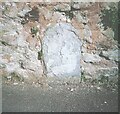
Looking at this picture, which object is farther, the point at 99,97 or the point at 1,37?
the point at 1,37

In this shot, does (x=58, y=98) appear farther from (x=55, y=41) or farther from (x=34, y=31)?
(x=34, y=31)

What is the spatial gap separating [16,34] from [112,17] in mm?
1487

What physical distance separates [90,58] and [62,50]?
0.46m

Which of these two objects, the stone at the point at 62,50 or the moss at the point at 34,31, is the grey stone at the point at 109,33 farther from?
the moss at the point at 34,31

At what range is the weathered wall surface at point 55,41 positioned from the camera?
15.6 feet

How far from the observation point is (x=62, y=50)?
4801 millimetres

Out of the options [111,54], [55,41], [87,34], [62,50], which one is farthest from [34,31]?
[111,54]

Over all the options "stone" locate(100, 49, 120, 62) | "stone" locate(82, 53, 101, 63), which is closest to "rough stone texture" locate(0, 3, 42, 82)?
"stone" locate(82, 53, 101, 63)

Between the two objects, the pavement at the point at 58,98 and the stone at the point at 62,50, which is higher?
the stone at the point at 62,50

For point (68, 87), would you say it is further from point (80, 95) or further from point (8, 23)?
point (8, 23)

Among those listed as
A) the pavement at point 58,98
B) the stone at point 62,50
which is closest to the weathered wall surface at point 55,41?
the stone at point 62,50

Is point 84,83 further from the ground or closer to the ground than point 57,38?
closer to the ground

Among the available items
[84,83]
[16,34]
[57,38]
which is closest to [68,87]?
[84,83]

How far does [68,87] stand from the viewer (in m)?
4.74
